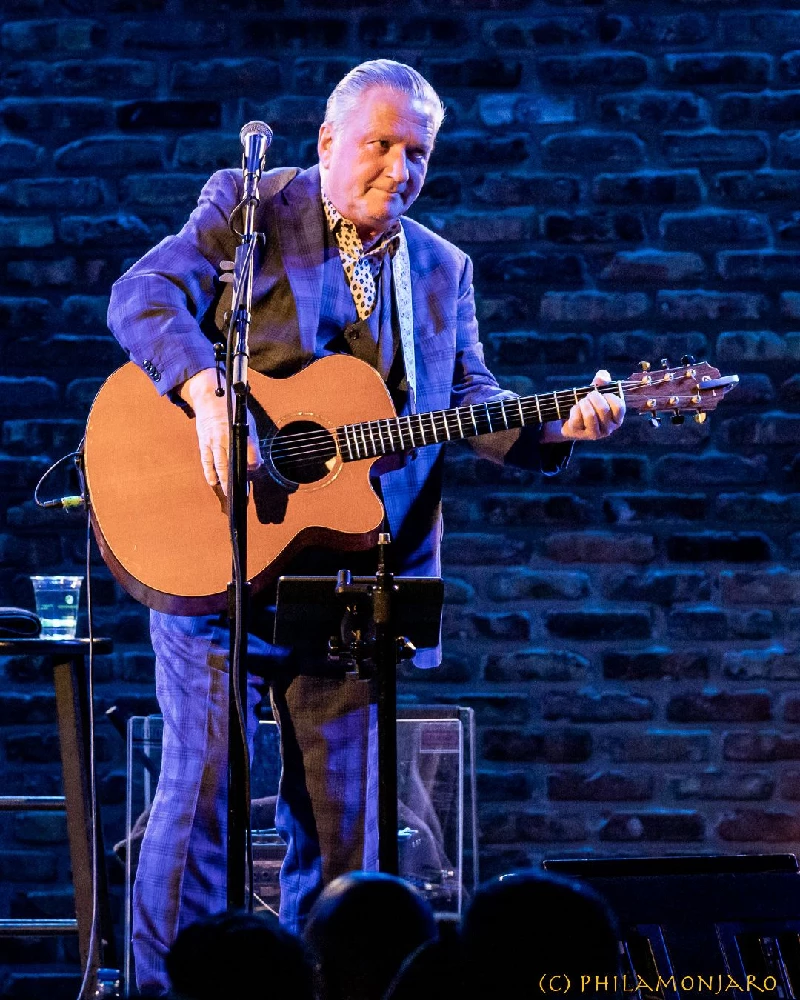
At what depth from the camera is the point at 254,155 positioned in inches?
86.2

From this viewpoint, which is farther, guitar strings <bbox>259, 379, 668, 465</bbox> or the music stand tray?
guitar strings <bbox>259, 379, 668, 465</bbox>

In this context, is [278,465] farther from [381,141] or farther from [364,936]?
[364,936]

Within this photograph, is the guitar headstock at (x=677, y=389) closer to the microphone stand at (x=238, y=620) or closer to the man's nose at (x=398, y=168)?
the man's nose at (x=398, y=168)

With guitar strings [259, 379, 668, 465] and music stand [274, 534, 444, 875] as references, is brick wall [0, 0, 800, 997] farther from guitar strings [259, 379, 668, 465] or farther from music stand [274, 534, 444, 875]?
music stand [274, 534, 444, 875]

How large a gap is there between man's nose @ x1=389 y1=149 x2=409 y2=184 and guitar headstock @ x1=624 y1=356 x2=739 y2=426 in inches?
24.1

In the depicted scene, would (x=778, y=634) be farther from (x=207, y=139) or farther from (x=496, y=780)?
(x=207, y=139)

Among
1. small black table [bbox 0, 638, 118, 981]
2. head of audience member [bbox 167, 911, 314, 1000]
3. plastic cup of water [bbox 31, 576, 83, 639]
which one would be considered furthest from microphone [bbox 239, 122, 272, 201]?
head of audience member [bbox 167, 911, 314, 1000]

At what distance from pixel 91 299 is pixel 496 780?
1.87 m

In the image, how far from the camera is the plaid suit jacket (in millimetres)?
2496

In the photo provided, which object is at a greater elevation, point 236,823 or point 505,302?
point 505,302

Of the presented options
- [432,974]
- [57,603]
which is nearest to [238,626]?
[432,974]

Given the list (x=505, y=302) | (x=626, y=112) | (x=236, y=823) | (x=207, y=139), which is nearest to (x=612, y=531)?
(x=505, y=302)

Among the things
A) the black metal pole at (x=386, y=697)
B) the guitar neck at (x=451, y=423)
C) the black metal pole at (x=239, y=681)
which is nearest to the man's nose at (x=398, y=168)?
the guitar neck at (x=451, y=423)

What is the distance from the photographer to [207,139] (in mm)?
3715
